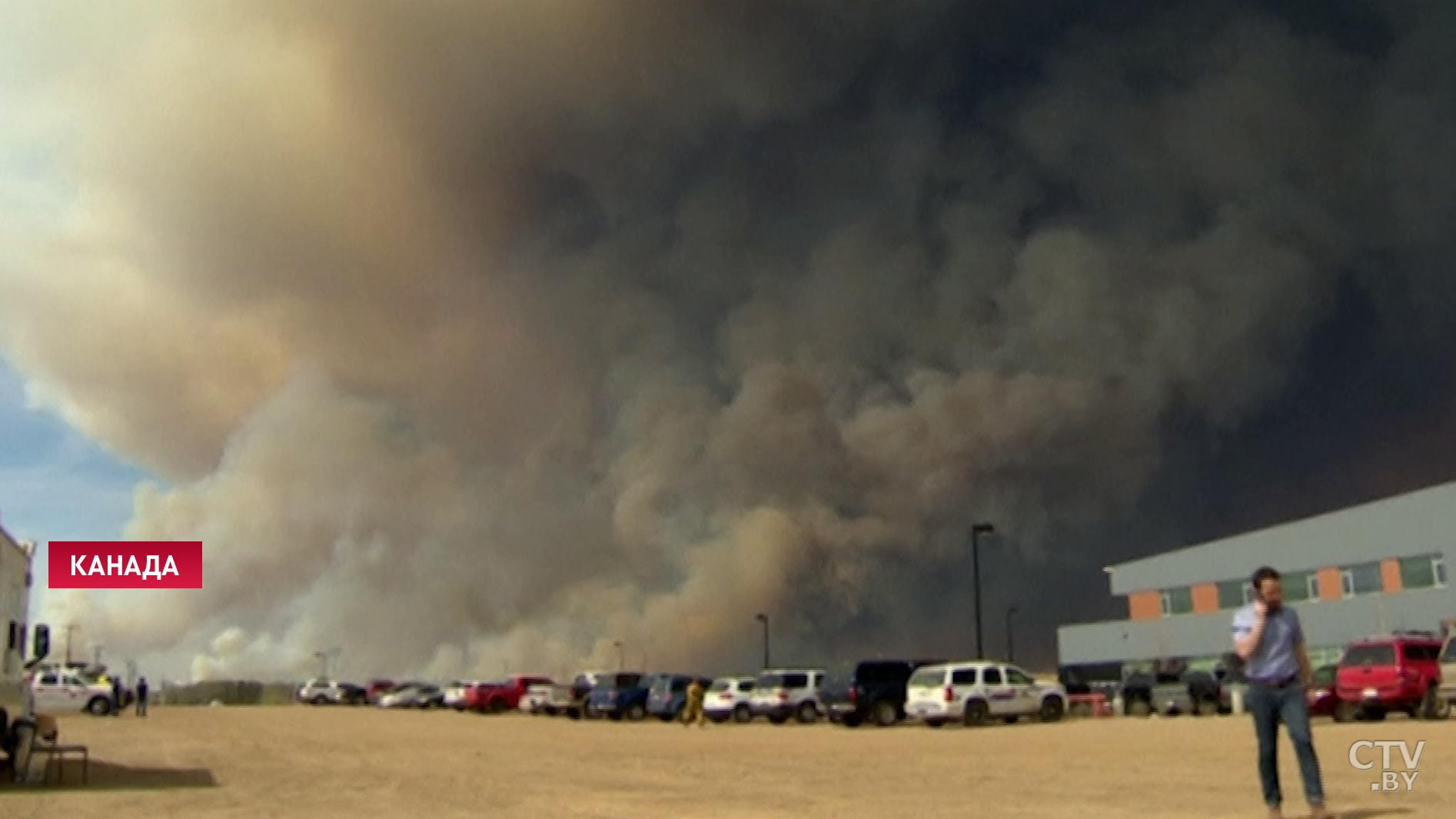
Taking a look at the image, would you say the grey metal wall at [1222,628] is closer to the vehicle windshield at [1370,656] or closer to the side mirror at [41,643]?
the vehicle windshield at [1370,656]

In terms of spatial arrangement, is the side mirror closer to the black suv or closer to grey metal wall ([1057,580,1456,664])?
the black suv

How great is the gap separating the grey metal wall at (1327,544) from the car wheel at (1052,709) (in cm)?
1917

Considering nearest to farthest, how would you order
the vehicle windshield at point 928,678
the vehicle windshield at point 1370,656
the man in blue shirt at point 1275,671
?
the man in blue shirt at point 1275,671 → the vehicle windshield at point 1370,656 → the vehicle windshield at point 928,678

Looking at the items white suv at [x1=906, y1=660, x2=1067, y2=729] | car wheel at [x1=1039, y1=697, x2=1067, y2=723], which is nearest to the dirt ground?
white suv at [x1=906, y1=660, x2=1067, y2=729]

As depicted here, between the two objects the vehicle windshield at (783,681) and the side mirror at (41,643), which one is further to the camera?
the vehicle windshield at (783,681)

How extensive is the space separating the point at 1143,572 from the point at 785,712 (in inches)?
1206

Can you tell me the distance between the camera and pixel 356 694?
77250mm

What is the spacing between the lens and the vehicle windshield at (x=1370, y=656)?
30.6 metres

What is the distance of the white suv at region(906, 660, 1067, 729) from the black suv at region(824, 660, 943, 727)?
139 centimetres

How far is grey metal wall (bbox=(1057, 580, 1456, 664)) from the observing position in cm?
4859

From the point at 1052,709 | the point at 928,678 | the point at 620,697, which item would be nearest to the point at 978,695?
the point at 928,678

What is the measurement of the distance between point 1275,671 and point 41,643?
53.1 ft

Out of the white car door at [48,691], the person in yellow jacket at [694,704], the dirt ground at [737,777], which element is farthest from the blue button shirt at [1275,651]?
the white car door at [48,691]

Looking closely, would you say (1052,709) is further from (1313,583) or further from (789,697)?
(1313,583)
